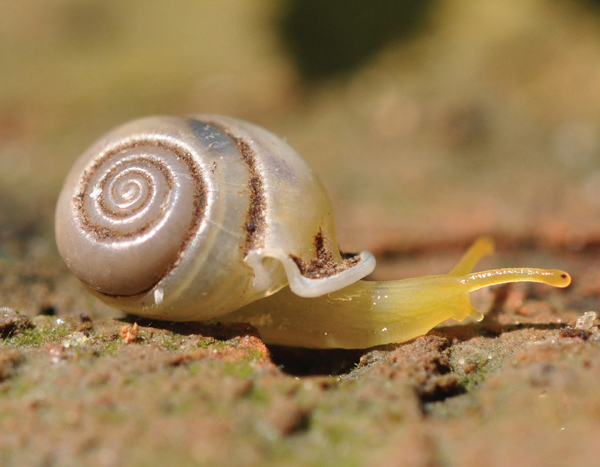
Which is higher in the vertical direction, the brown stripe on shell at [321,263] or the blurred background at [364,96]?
the blurred background at [364,96]

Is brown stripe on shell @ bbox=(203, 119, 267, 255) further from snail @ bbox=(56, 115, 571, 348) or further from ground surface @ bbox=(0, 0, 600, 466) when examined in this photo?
ground surface @ bbox=(0, 0, 600, 466)

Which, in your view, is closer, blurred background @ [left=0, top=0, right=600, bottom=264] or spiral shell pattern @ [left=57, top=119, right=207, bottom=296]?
spiral shell pattern @ [left=57, top=119, right=207, bottom=296]

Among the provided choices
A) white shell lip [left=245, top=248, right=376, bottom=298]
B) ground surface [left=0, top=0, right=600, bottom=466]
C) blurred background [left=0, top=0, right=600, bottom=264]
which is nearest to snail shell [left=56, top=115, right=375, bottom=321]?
white shell lip [left=245, top=248, right=376, bottom=298]

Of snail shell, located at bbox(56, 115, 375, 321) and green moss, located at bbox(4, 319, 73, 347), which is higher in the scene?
snail shell, located at bbox(56, 115, 375, 321)

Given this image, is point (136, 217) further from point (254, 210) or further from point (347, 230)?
point (347, 230)

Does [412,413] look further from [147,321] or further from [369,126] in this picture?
[369,126]

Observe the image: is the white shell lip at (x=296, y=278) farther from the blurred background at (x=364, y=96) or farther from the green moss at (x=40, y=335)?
the blurred background at (x=364, y=96)

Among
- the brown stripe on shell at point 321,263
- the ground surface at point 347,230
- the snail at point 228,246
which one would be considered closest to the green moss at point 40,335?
the ground surface at point 347,230

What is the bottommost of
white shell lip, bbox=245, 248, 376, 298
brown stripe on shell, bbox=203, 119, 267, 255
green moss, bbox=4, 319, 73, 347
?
green moss, bbox=4, 319, 73, 347

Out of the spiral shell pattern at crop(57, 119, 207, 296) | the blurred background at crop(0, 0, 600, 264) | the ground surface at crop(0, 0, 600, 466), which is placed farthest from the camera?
the blurred background at crop(0, 0, 600, 264)

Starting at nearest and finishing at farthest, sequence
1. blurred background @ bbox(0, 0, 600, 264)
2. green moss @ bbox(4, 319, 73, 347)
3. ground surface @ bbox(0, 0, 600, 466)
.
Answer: ground surface @ bbox(0, 0, 600, 466), green moss @ bbox(4, 319, 73, 347), blurred background @ bbox(0, 0, 600, 264)
